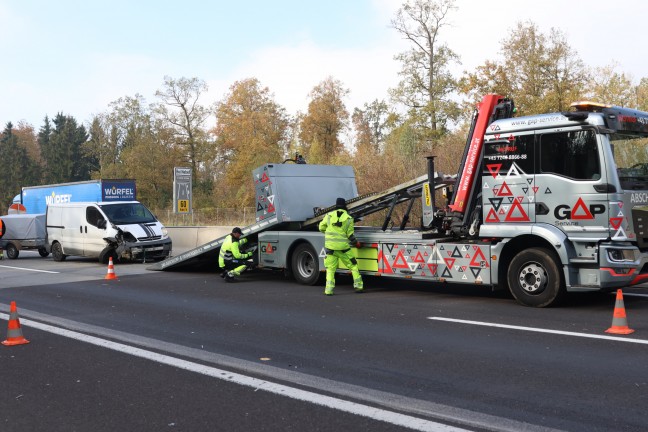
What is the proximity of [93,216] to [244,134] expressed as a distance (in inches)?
1456

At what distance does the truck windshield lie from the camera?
8586 mm

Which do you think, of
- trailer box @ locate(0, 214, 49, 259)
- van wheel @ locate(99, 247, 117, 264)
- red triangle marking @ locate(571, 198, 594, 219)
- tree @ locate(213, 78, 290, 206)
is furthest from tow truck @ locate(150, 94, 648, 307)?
tree @ locate(213, 78, 290, 206)

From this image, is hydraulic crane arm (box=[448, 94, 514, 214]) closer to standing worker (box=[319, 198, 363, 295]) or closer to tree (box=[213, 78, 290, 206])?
standing worker (box=[319, 198, 363, 295])

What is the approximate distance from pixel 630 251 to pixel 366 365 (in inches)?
179

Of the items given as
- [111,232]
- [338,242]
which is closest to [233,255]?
[338,242]

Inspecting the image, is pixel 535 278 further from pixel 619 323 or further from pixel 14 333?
pixel 14 333

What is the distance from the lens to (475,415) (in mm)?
4523

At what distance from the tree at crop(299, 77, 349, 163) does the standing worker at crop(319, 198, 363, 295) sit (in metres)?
44.5

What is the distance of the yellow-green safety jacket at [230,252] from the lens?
543 inches

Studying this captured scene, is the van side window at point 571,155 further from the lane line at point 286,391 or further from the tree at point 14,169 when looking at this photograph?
the tree at point 14,169

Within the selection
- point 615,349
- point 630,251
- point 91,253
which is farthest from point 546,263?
point 91,253

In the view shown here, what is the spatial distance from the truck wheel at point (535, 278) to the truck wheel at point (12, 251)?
1988 centimetres

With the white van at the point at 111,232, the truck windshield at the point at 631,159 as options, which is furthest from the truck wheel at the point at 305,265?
the white van at the point at 111,232

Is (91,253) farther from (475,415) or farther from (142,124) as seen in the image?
(142,124)
